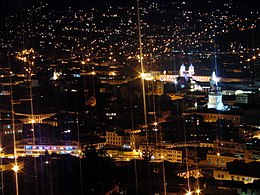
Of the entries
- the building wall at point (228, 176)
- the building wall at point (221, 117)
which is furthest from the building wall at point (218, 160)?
the building wall at point (221, 117)

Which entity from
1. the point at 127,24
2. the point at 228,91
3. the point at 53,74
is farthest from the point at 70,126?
the point at 127,24

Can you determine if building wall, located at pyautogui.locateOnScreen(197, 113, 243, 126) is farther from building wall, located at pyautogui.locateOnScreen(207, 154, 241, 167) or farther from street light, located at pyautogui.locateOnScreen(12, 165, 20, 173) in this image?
street light, located at pyautogui.locateOnScreen(12, 165, 20, 173)

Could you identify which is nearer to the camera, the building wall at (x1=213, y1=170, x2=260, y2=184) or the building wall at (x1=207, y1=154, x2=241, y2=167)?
the building wall at (x1=213, y1=170, x2=260, y2=184)

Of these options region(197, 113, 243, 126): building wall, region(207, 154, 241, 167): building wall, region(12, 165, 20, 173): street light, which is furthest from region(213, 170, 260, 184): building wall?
region(197, 113, 243, 126): building wall

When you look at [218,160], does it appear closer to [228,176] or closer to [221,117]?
[228,176]

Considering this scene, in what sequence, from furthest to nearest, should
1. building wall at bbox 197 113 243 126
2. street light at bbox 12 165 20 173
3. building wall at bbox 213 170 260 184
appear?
building wall at bbox 197 113 243 126 → building wall at bbox 213 170 260 184 → street light at bbox 12 165 20 173

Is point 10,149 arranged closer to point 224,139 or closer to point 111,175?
point 111,175

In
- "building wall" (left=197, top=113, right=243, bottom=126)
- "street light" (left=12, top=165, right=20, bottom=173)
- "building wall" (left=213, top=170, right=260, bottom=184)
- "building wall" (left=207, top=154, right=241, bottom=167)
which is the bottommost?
"building wall" (left=213, top=170, right=260, bottom=184)

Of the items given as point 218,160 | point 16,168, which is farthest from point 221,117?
point 16,168

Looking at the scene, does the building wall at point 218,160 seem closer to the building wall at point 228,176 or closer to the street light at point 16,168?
the building wall at point 228,176

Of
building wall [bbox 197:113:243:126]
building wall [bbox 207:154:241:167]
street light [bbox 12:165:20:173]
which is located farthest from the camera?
building wall [bbox 197:113:243:126]

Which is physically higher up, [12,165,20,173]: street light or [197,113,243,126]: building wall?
[197,113,243,126]: building wall
